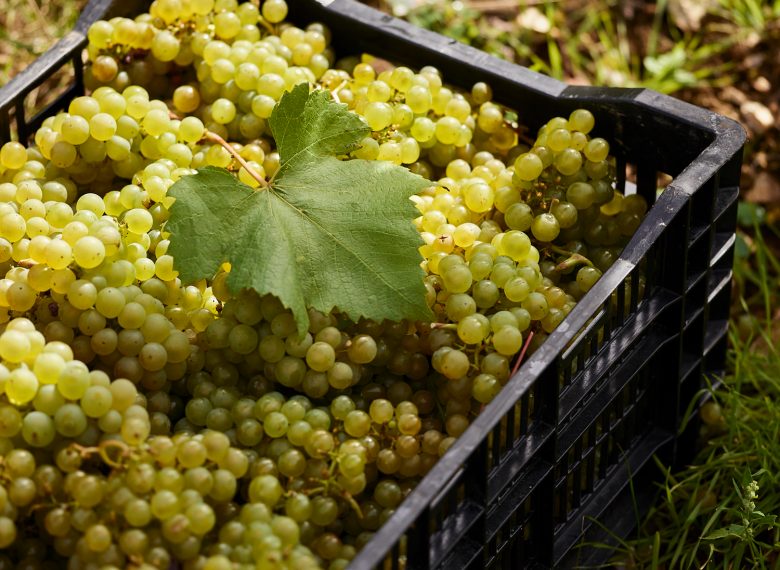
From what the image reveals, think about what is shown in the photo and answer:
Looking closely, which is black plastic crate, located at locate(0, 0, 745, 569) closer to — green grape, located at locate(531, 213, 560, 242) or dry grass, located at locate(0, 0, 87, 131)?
green grape, located at locate(531, 213, 560, 242)

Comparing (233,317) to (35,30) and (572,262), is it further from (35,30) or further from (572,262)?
(35,30)

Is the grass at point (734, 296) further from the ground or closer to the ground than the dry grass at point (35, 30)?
closer to the ground

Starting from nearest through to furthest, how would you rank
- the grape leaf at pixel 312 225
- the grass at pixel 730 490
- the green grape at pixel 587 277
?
the grape leaf at pixel 312 225 → the green grape at pixel 587 277 → the grass at pixel 730 490

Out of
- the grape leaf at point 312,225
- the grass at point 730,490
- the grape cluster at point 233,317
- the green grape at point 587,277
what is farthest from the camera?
the grass at point 730,490

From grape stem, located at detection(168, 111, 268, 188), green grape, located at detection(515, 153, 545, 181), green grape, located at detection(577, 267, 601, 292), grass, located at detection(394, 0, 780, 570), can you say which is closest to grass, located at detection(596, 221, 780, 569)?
grass, located at detection(394, 0, 780, 570)

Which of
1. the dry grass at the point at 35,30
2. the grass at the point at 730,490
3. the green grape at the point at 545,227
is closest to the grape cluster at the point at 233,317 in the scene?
the green grape at the point at 545,227

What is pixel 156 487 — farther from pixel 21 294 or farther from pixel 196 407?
Answer: pixel 21 294

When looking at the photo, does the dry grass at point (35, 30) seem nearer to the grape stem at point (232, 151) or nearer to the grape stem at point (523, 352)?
the grape stem at point (232, 151)
